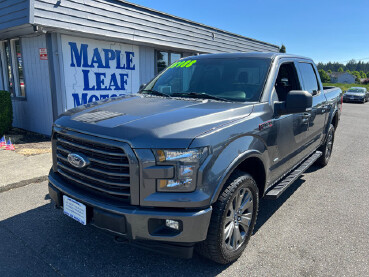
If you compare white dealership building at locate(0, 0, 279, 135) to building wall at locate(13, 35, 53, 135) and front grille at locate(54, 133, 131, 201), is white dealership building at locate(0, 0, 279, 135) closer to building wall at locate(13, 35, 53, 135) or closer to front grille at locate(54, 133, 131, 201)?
building wall at locate(13, 35, 53, 135)

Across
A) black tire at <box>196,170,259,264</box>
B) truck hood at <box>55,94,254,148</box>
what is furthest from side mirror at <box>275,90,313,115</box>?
black tire at <box>196,170,259,264</box>

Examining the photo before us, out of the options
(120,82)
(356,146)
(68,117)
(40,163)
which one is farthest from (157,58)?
(68,117)

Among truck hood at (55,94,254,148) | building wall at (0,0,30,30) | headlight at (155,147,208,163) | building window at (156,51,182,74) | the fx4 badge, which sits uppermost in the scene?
building wall at (0,0,30,30)

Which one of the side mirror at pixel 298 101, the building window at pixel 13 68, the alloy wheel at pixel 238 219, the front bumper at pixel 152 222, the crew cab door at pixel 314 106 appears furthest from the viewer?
the building window at pixel 13 68

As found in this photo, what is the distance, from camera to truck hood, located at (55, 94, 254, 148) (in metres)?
2.12

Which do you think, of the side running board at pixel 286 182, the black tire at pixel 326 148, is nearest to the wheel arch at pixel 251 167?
the side running board at pixel 286 182

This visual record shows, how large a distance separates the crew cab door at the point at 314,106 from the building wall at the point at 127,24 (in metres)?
5.26

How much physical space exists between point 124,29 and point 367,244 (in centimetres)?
748

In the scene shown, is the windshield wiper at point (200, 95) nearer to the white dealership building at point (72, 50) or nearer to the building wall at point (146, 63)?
the white dealership building at point (72, 50)

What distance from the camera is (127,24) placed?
8.11 metres

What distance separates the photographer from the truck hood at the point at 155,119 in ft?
6.95

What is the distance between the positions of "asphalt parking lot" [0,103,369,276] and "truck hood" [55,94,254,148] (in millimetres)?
915

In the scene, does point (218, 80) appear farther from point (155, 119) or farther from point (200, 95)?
point (155, 119)

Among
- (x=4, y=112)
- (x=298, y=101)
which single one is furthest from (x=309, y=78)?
(x=4, y=112)
